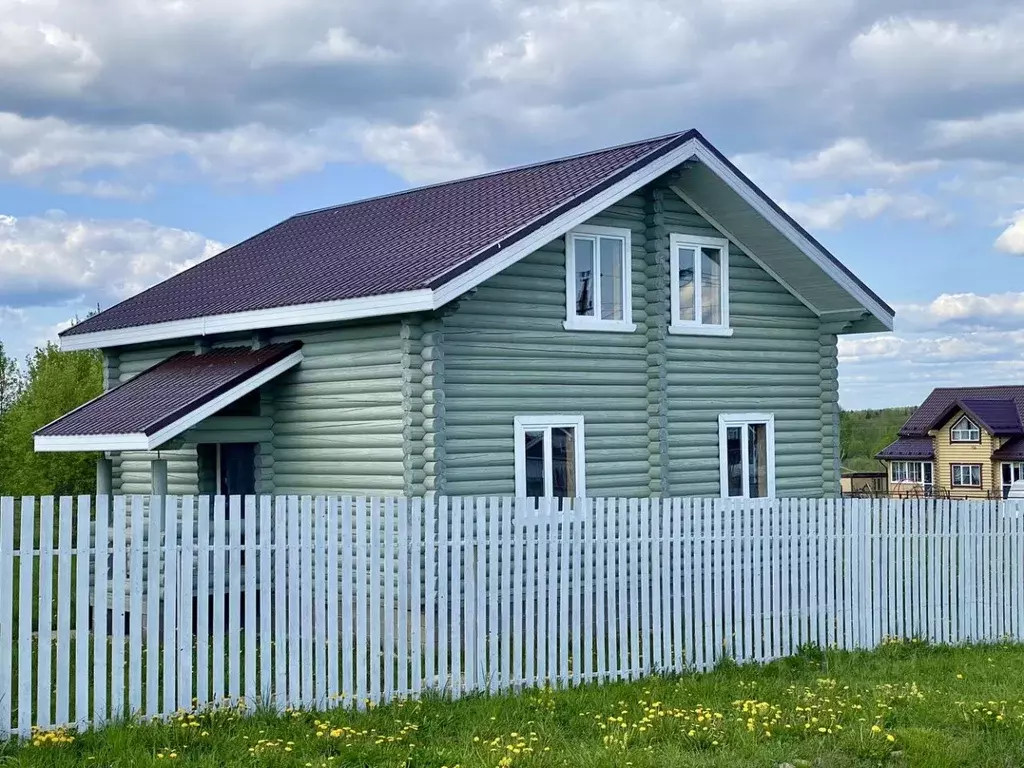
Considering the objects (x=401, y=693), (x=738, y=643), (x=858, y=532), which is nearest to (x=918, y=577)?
(x=858, y=532)

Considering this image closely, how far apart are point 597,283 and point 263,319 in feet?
15.0

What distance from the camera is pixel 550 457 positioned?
55.9ft

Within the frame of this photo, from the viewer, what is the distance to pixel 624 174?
16750 millimetres

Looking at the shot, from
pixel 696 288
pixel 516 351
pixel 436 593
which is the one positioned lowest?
pixel 436 593

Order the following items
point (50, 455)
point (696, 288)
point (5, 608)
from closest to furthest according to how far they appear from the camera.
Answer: point (5, 608) < point (696, 288) < point (50, 455)

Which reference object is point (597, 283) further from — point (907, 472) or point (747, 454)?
point (907, 472)

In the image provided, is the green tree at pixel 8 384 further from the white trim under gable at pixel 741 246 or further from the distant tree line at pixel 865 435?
the distant tree line at pixel 865 435

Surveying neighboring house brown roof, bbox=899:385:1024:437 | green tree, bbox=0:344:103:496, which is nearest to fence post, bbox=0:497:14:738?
green tree, bbox=0:344:103:496

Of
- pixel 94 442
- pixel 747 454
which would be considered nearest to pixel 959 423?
pixel 747 454

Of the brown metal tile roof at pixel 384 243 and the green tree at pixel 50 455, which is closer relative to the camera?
the brown metal tile roof at pixel 384 243

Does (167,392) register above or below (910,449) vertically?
above

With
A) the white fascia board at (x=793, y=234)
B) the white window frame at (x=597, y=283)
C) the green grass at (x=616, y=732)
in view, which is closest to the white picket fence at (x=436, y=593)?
the green grass at (x=616, y=732)

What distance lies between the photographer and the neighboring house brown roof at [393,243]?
51.9 ft

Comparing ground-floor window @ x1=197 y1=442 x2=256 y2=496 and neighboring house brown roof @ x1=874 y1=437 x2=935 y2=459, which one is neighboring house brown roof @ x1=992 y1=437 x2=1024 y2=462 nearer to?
neighboring house brown roof @ x1=874 y1=437 x2=935 y2=459
